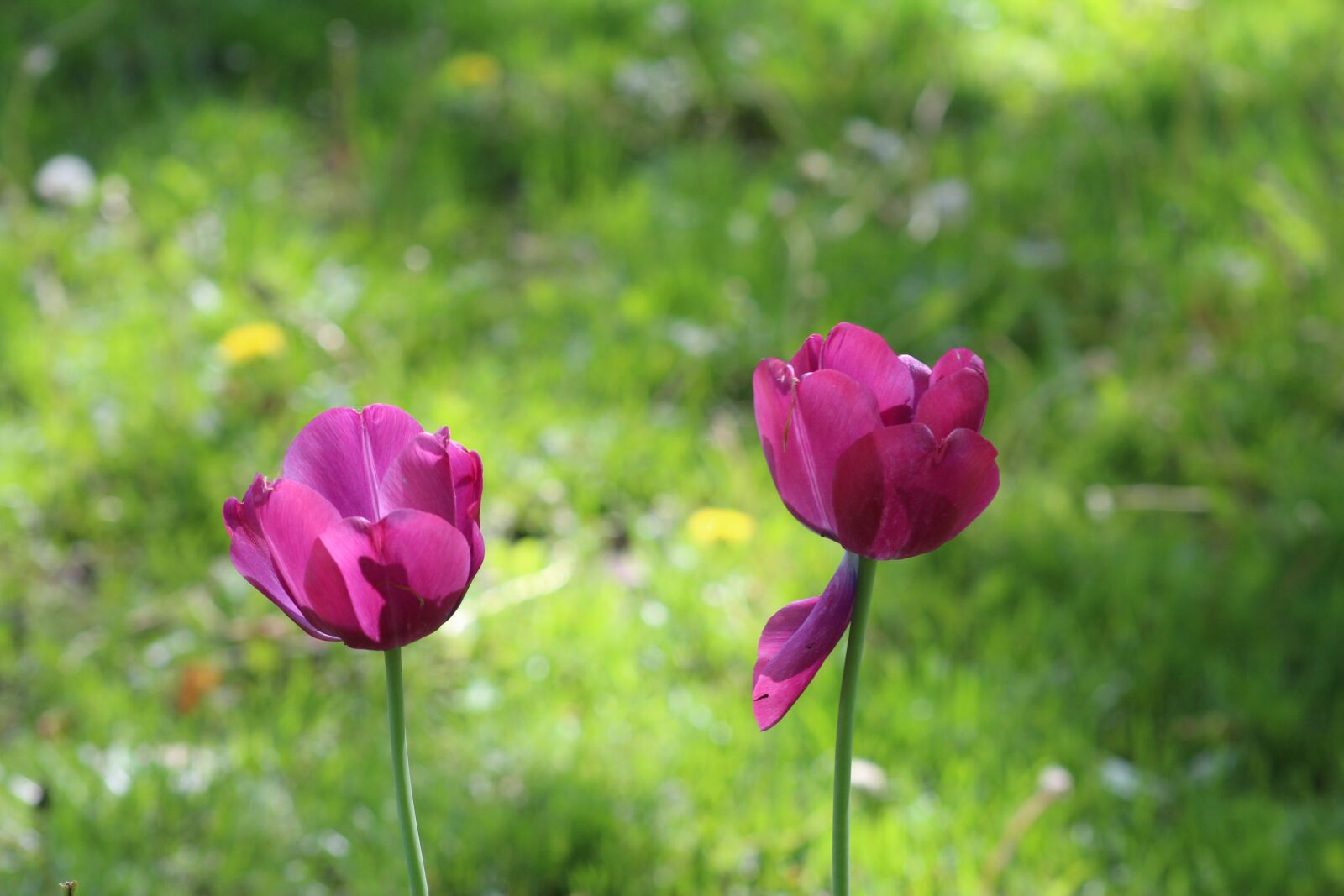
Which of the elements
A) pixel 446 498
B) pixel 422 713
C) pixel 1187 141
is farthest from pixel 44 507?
pixel 1187 141

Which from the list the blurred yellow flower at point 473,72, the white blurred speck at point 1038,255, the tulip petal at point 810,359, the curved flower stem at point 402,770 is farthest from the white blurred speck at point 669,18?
the curved flower stem at point 402,770

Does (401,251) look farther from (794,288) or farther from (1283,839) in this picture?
(1283,839)

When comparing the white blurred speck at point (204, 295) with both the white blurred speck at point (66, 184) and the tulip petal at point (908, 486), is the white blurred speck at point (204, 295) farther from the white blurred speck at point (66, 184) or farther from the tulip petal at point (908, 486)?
the tulip petal at point (908, 486)

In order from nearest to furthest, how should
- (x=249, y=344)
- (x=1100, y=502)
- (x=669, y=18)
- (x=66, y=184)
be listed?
(x=1100, y=502) < (x=249, y=344) < (x=66, y=184) < (x=669, y=18)

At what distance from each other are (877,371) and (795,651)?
0.17 metres

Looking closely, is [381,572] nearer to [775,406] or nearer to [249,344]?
[775,406]

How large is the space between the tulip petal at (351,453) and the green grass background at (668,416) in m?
0.90

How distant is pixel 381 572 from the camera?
2.21 ft

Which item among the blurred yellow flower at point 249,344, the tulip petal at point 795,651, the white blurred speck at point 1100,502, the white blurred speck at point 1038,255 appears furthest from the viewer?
the white blurred speck at point 1038,255

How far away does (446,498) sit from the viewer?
71cm

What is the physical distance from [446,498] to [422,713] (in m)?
1.22

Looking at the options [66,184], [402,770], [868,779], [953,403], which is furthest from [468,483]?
[66,184]

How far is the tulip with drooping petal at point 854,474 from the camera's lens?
0.67 metres

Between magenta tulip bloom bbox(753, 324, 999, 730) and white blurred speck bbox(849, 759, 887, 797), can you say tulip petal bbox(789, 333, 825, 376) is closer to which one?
magenta tulip bloom bbox(753, 324, 999, 730)
